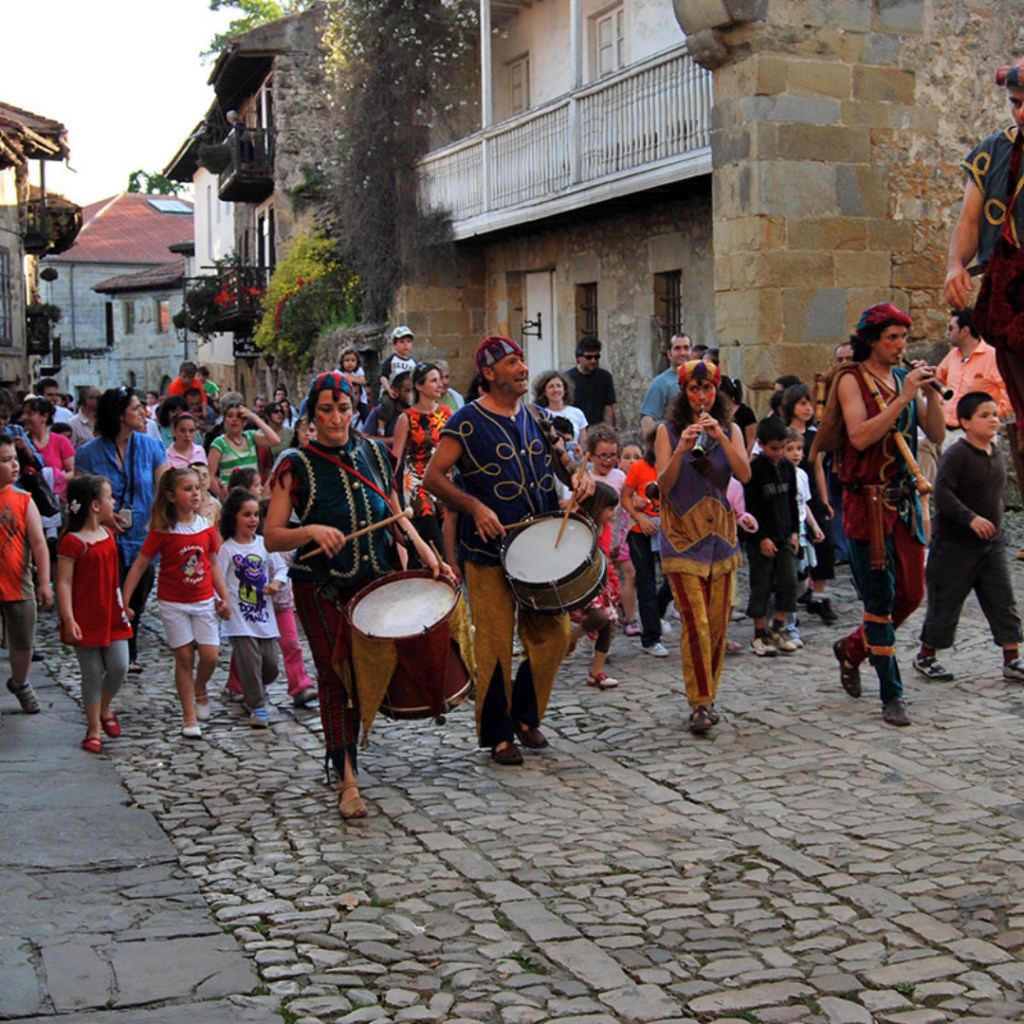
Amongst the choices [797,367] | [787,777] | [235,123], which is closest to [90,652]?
[787,777]

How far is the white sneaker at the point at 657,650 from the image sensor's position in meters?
9.12

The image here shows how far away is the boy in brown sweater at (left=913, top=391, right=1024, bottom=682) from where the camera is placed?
7.74m

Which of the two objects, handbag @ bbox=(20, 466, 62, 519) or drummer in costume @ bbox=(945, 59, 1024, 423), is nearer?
drummer in costume @ bbox=(945, 59, 1024, 423)

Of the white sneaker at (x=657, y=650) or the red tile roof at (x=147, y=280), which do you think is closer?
the white sneaker at (x=657, y=650)

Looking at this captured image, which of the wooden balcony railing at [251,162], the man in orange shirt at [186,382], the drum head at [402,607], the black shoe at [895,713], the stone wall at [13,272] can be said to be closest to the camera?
the drum head at [402,607]

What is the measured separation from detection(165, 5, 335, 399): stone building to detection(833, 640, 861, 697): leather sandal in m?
23.0

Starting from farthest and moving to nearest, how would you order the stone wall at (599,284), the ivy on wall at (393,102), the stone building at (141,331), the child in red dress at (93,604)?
the stone building at (141,331) < the ivy on wall at (393,102) < the stone wall at (599,284) < the child in red dress at (93,604)

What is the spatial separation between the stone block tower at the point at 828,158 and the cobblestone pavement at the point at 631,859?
19.5 ft

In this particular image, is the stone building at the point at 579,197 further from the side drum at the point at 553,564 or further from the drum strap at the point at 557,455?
the side drum at the point at 553,564

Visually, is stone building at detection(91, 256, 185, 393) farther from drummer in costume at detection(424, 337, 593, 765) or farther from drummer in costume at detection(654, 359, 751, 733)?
drummer in costume at detection(424, 337, 593, 765)

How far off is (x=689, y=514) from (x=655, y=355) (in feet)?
33.7

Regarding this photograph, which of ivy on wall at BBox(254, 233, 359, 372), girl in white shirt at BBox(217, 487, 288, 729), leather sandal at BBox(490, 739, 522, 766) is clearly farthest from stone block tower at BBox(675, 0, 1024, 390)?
ivy on wall at BBox(254, 233, 359, 372)

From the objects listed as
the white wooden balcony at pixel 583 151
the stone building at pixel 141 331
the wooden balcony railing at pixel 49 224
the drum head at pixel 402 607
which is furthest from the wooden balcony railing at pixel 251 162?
the drum head at pixel 402 607

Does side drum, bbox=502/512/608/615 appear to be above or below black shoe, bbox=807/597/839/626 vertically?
above
